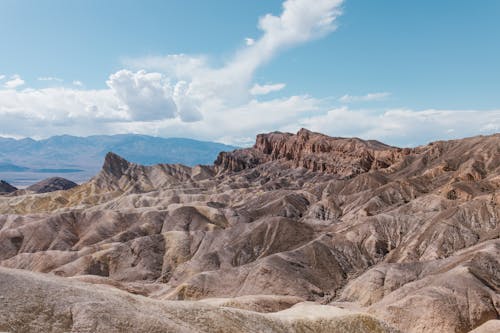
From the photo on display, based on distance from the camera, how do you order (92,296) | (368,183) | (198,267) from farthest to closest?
(368,183)
(198,267)
(92,296)

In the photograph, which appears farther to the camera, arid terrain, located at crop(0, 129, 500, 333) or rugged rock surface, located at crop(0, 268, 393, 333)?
arid terrain, located at crop(0, 129, 500, 333)

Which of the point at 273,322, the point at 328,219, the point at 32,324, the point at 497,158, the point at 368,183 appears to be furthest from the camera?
the point at 368,183

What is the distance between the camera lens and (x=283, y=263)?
3871 inches

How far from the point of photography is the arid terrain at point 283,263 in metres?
42.7

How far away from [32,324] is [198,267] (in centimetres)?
7425

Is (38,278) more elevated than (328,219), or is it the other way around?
(38,278)

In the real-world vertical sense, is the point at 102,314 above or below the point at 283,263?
above

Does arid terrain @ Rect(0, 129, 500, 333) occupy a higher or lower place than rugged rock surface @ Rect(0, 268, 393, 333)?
lower

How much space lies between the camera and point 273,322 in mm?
50812

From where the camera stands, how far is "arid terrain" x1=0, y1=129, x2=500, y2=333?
42.7 m

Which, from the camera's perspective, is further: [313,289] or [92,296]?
[313,289]

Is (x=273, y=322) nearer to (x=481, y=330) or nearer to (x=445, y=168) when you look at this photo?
(x=481, y=330)

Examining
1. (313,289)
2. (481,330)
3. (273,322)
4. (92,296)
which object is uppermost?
(92,296)

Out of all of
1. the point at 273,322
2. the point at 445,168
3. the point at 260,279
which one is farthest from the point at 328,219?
the point at 273,322
